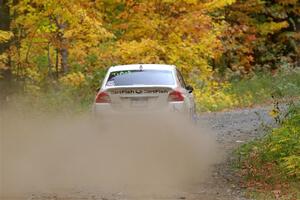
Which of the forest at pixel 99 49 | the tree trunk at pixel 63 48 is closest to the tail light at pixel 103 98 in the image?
the forest at pixel 99 49

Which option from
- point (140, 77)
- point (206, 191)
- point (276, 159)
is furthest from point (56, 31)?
point (206, 191)

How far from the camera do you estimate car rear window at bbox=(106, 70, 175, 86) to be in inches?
518

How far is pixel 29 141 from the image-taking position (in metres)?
14.2

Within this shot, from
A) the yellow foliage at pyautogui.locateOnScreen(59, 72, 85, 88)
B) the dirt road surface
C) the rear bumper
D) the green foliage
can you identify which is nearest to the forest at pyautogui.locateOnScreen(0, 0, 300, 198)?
the yellow foliage at pyautogui.locateOnScreen(59, 72, 85, 88)

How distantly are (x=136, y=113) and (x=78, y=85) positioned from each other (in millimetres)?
8883

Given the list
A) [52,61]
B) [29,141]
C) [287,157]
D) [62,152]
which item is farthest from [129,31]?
[287,157]

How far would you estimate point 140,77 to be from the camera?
13.5 m

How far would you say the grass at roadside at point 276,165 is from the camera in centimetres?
941

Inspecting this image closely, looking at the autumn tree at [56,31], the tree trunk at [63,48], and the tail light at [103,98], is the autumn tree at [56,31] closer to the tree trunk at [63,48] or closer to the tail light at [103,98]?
the tree trunk at [63,48]

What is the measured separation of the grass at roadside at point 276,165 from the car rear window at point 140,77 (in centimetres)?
211

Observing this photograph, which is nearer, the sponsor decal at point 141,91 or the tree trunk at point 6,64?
the sponsor decal at point 141,91

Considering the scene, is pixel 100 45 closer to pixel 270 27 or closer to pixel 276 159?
pixel 276 159

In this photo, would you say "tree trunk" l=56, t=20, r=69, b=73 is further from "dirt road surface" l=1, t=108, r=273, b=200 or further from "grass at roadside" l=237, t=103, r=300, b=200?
"grass at roadside" l=237, t=103, r=300, b=200

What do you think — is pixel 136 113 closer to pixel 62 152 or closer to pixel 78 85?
pixel 62 152
